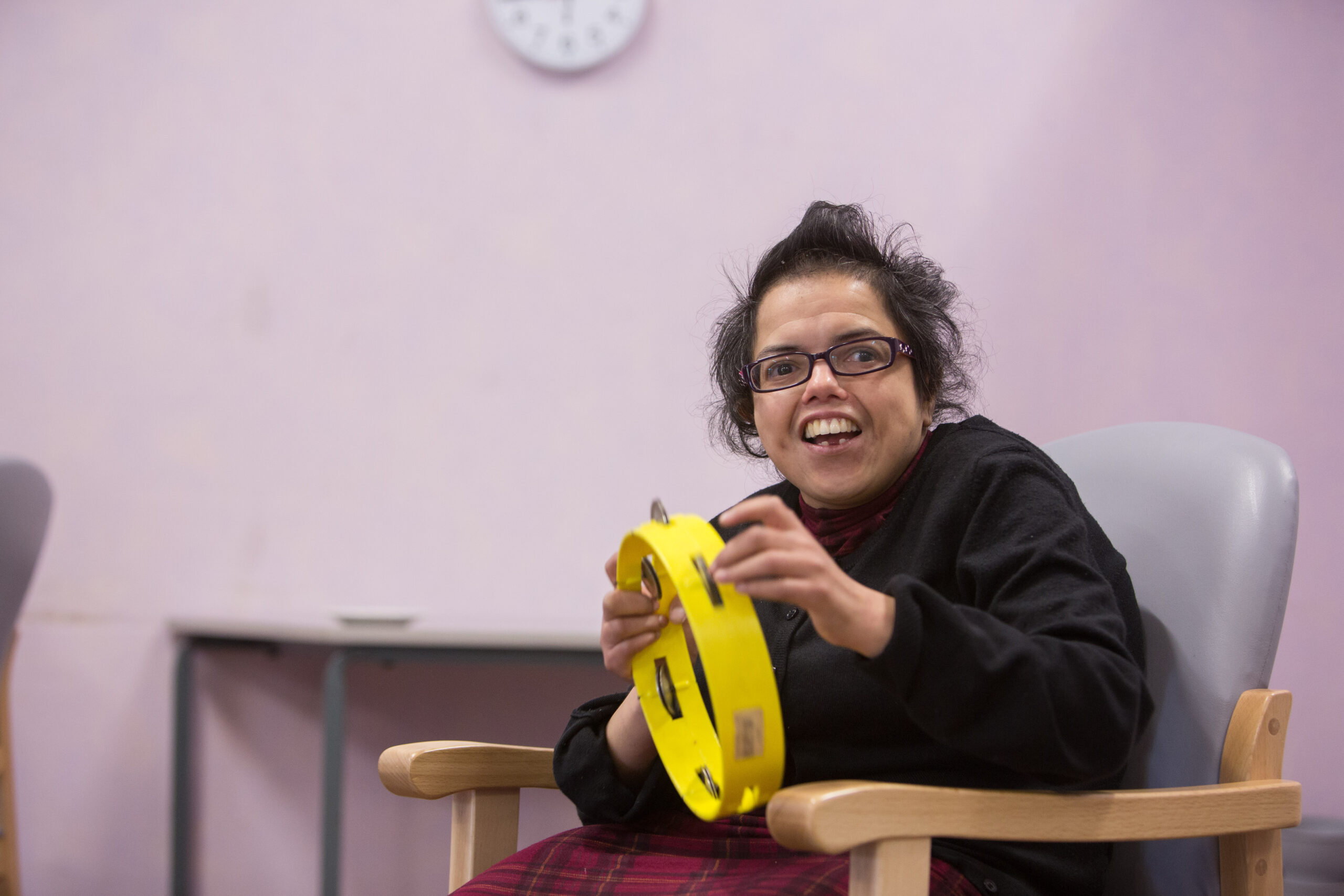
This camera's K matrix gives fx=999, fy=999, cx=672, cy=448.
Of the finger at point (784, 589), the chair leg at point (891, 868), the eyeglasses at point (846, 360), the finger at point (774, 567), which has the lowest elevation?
the chair leg at point (891, 868)

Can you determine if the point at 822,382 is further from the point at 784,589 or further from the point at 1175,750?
the point at 1175,750

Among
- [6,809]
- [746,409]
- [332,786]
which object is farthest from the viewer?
[6,809]

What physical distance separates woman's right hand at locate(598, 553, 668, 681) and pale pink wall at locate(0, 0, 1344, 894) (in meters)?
1.24

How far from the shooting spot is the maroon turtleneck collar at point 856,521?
3.81ft

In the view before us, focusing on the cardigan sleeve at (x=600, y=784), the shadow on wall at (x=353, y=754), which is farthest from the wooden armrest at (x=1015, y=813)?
the shadow on wall at (x=353, y=754)

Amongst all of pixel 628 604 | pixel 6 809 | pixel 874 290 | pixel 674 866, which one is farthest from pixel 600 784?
pixel 6 809

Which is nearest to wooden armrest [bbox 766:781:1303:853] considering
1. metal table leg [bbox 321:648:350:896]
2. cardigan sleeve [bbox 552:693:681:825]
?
cardigan sleeve [bbox 552:693:681:825]

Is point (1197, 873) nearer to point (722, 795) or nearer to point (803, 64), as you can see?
point (722, 795)

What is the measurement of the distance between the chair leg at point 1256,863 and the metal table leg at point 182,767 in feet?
6.71

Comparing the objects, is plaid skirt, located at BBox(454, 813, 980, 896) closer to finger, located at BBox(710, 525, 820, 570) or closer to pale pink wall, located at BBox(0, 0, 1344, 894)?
finger, located at BBox(710, 525, 820, 570)

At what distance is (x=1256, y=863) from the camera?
3.14 feet

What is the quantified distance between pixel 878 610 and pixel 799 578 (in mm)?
79

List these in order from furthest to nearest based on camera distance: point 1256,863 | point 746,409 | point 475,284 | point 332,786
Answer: point 475,284, point 332,786, point 746,409, point 1256,863

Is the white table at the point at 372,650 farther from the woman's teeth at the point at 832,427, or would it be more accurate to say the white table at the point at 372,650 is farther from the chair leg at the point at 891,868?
the chair leg at the point at 891,868
